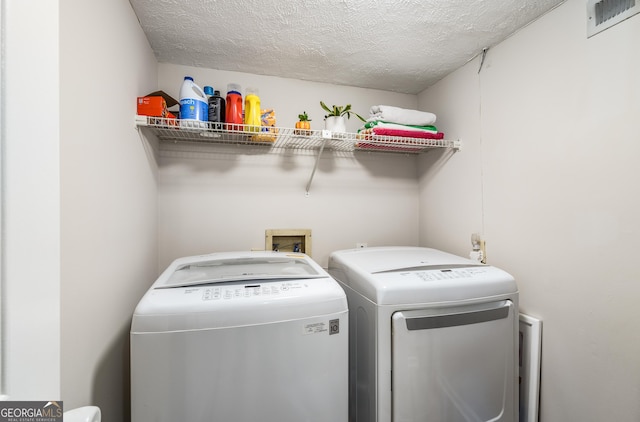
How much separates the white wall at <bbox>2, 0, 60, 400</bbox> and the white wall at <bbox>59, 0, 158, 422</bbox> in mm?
305

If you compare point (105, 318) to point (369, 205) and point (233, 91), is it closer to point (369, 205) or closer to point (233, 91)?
point (233, 91)

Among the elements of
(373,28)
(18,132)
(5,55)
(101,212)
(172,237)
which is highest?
(373,28)

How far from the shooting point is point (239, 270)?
117cm

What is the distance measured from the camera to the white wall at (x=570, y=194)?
0.97 metres

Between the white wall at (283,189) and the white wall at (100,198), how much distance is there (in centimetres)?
35

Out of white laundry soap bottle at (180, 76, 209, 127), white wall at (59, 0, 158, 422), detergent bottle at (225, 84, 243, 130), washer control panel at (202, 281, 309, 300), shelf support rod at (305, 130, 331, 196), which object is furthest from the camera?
shelf support rod at (305, 130, 331, 196)

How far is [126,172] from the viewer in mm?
1107

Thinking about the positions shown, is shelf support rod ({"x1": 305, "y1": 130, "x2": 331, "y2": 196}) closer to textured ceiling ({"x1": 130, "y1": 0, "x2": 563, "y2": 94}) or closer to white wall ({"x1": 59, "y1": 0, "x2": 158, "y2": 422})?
textured ceiling ({"x1": 130, "y1": 0, "x2": 563, "y2": 94})

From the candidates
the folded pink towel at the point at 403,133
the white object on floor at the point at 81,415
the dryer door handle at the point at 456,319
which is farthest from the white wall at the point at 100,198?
the folded pink towel at the point at 403,133

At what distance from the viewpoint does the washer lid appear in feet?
3.36

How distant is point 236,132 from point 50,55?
0.94 m

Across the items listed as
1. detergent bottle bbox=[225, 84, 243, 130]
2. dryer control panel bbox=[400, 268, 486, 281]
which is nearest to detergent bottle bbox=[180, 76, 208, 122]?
detergent bottle bbox=[225, 84, 243, 130]

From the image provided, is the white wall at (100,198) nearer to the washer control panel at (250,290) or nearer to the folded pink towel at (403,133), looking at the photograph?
the washer control panel at (250,290)

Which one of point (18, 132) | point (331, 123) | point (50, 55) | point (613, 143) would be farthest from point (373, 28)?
point (18, 132)
